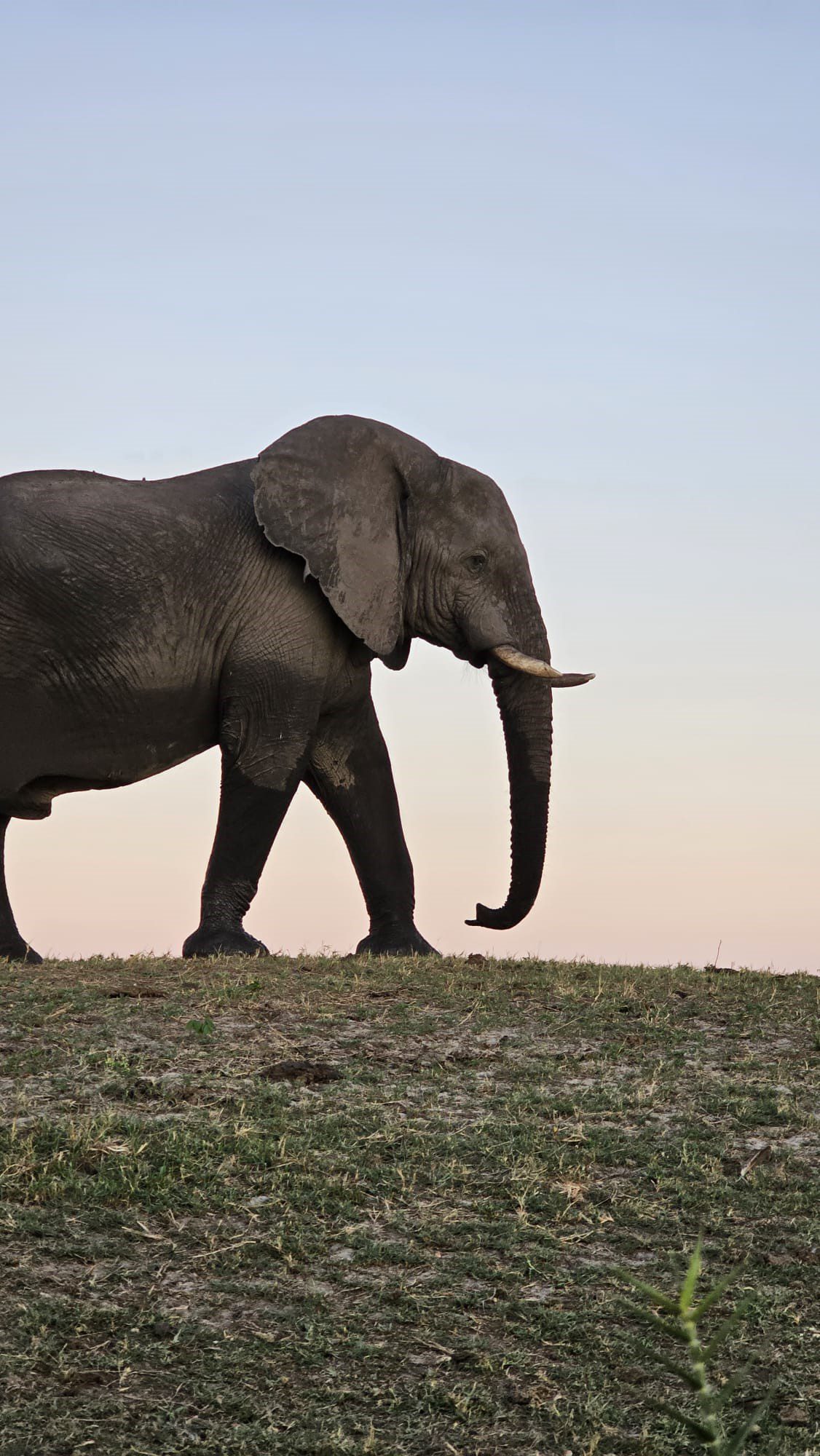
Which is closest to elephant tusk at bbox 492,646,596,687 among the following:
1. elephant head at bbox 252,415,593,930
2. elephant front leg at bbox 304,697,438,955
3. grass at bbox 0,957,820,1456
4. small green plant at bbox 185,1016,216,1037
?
elephant head at bbox 252,415,593,930

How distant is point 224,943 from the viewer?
42.2ft

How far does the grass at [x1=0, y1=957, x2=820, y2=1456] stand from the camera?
17.5 feet

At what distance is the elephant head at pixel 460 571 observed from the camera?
13.6m

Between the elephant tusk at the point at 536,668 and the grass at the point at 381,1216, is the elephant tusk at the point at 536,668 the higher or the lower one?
the higher one

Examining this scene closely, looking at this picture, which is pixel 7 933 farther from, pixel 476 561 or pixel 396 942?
pixel 476 561

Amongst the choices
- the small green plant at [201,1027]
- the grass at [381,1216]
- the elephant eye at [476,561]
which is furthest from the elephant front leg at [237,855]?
the small green plant at [201,1027]

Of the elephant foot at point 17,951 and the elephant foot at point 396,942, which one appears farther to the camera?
the elephant foot at point 396,942

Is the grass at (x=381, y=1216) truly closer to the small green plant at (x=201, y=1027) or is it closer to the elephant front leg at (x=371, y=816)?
the small green plant at (x=201, y=1027)

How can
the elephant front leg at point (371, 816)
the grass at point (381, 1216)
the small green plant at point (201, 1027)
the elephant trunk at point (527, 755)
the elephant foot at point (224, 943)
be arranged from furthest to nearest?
the elephant front leg at point (371, 816) → the elephant trunk at point (527, 755) → the elephant foot at point (224, 943) → the small green plant at point (201, 1027) → the grass at point (381, 1216)

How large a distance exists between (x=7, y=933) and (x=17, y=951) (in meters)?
0.19

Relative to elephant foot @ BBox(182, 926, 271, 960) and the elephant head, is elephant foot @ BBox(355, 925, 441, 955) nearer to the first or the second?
the elephant head

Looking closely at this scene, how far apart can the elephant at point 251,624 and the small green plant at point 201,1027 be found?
361 cm

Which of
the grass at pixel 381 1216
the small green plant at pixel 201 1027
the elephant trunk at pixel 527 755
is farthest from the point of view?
the elephant trunk at pixel 527 755

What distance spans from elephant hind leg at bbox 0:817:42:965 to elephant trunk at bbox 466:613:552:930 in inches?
170
